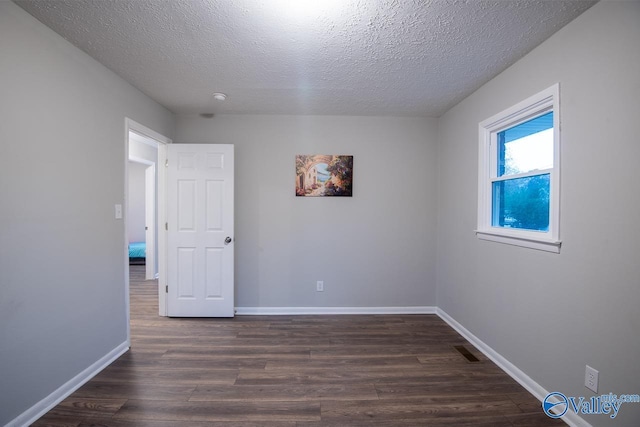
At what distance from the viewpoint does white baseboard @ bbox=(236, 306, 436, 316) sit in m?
3.18

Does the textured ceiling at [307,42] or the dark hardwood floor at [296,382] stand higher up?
the textured ceiling at [307,42]

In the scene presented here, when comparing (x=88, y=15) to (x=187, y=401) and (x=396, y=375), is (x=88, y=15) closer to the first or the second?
(x=187, y=401)

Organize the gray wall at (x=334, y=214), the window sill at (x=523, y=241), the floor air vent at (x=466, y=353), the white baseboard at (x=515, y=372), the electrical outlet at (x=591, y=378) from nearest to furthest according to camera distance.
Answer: the electrical outlet at (x=591, y=378), the white baseboard at (x=515, y=372), the window sill at (x=523, y=241), the floor air vent at (x=466, y=353), the gray wall at (x=334, y=214)

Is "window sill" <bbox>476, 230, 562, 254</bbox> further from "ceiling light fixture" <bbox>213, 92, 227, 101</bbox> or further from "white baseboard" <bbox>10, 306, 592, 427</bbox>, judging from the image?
"ceiling light fixture" <bbox>213, 92, 227, 101</bbox>

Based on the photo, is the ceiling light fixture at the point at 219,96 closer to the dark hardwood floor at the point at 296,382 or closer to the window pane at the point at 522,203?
the dark hardwood floor at the point at 296,382

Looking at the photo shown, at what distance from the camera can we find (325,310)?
127 inches

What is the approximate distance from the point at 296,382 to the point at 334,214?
185 cm

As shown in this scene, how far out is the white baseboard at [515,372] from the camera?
1.55 m

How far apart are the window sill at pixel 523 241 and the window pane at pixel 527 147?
0.52 metres

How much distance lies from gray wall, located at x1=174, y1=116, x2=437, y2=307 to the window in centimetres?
87

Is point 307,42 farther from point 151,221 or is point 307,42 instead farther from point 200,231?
point 151,221

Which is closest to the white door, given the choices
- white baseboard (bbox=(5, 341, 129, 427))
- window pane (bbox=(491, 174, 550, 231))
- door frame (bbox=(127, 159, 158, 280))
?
white baseboard (bbox=(5, 341, 129, 427))

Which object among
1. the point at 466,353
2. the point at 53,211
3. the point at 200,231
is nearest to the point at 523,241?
the point at 466,353

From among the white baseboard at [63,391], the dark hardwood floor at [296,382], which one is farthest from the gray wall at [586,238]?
the white baseboard at [63,391]
